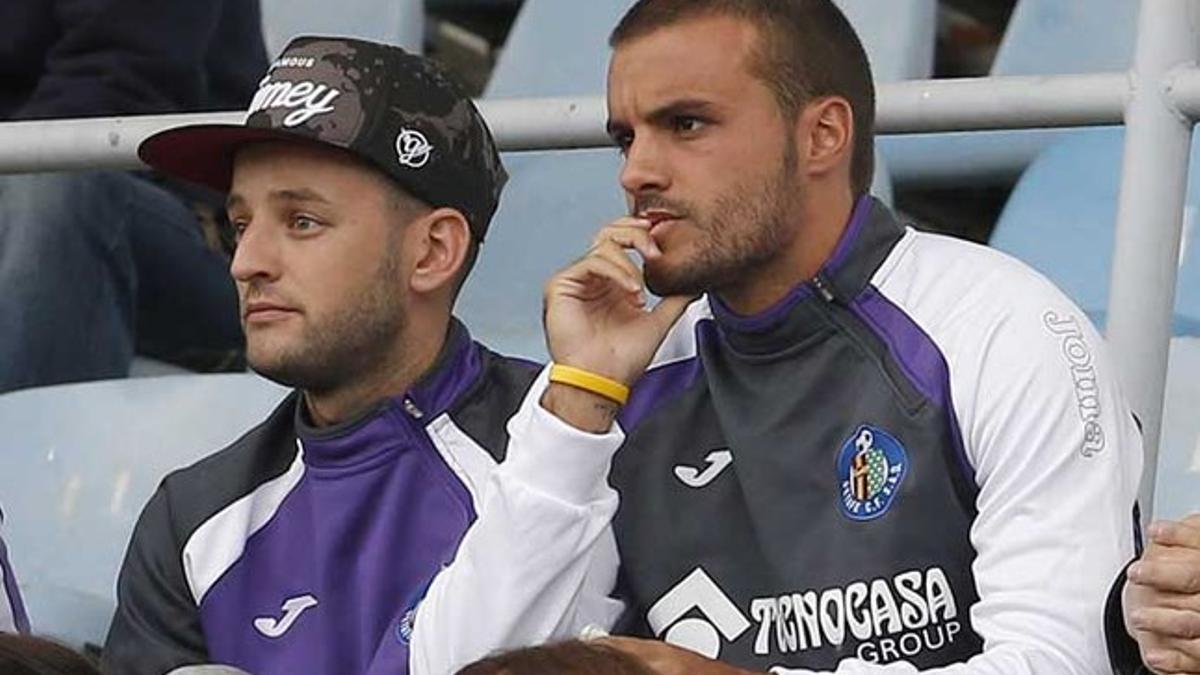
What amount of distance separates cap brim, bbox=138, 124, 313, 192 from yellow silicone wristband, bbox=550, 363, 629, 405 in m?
0.28

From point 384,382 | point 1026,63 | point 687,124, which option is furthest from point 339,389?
point 1026,63

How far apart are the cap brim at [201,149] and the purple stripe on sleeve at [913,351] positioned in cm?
41

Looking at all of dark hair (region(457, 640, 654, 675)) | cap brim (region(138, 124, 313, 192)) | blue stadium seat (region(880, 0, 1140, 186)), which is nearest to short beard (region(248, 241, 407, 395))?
cap brim (region(138, 124, 313, 192))

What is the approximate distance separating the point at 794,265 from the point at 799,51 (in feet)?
0.44

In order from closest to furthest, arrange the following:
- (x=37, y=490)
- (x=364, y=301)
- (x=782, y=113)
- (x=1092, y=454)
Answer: (x=1092, y=454)
(x=782, y=113)
(x=364, y=301)
(x=37, y=490)

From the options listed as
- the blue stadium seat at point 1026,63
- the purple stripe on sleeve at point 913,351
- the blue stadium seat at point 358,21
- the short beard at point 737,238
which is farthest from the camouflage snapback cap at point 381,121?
the blue stadium seat at point 358,21

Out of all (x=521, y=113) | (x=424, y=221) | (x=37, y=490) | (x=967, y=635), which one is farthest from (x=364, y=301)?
(x=37, y=490)

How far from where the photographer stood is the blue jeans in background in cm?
255

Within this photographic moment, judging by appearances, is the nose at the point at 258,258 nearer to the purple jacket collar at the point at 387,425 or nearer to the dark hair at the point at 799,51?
the purple jacket collar at the point at 387,425

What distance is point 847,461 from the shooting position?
1.62 m

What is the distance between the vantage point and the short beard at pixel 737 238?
168 cm

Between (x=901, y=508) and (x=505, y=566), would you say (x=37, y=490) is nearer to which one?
(x=505, y=566)

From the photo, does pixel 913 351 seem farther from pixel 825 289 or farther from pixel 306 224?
pixel 306 224

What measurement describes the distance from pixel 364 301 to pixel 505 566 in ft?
0.89
